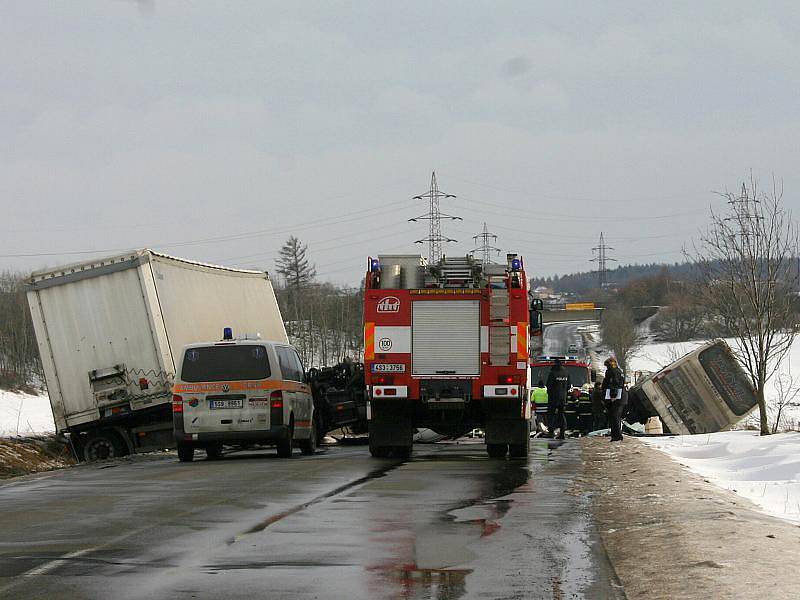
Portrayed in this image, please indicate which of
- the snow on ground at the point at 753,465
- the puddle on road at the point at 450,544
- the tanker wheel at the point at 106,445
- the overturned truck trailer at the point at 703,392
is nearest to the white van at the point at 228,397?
the tanker wheel at the point at 106,445

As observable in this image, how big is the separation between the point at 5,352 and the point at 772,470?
85.8m

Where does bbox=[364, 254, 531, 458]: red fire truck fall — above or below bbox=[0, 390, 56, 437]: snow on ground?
above

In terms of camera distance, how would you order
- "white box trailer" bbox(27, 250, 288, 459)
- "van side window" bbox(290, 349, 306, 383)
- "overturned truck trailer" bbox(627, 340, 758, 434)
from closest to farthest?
"white box trailer" bbox(27, 250, 288, 459)
"van side window" bbox(290, 349, 306, 383)
"overturned truck trailer" bbox(627, 340, 758, 434)

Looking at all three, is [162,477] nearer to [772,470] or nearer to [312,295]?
[772,470]

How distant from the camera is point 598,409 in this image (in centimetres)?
3011

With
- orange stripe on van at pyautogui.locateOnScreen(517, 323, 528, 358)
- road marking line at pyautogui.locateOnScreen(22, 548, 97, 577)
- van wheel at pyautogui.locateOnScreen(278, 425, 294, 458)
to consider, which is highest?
orange stripe on van at pyautogui.locateOnScreen(517, 323, 528, 358)

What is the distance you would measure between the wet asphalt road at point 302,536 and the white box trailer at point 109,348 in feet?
15.4

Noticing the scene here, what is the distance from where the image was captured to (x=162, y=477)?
16234 mm

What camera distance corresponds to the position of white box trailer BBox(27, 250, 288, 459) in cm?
2166

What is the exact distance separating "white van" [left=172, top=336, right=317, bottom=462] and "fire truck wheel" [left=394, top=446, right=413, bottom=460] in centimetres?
190

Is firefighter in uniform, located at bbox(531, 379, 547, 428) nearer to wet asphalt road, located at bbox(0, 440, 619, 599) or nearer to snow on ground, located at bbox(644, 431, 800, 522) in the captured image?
snow on ground, located at bbox(644, 431, 800, 522)

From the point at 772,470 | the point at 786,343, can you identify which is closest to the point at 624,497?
the point at 772,470

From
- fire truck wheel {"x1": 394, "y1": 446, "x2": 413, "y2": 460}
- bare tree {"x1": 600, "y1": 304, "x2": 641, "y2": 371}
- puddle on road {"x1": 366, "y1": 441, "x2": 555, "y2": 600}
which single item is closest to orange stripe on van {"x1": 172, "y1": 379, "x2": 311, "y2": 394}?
fire truck wheel {"x1": 394, "y1": 446, "x2": 413, "y2": 460}

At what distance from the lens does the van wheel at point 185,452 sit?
20.2 metres
